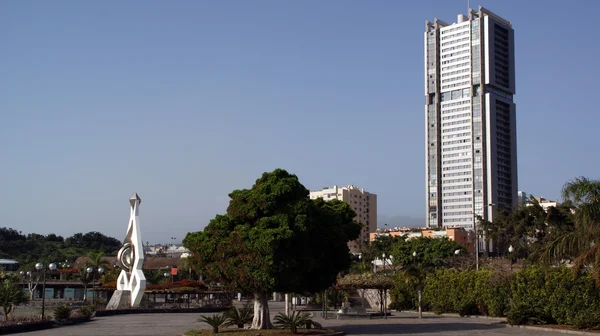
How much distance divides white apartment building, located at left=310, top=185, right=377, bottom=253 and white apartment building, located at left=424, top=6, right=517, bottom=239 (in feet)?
71.1

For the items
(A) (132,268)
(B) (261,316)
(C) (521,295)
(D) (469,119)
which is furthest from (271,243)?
(D) (469,119)

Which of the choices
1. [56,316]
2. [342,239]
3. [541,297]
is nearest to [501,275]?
[541,297]

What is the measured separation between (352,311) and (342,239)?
14830mm

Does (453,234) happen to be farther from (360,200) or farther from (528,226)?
(528,226)

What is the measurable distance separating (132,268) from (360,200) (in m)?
123

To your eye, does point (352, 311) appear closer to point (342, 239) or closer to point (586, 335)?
point (342, 239)

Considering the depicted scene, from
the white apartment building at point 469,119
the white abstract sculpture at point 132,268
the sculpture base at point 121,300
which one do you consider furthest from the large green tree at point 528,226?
the white apartment building at point 469,119

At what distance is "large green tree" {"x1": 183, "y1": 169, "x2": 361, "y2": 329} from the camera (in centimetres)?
2722

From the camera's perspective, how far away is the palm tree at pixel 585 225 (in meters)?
26.9

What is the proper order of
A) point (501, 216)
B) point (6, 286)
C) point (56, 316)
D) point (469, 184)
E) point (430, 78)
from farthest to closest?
point (430, 78), point (469, 184), point (501, 216), point (56, 316), point (6, 286)

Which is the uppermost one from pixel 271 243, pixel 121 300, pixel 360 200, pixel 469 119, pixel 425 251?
pixel 469 119

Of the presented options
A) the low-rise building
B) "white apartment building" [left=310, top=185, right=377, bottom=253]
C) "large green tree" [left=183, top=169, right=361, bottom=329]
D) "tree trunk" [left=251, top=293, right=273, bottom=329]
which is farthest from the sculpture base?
"white apartment building" [left=310, top=185, right=377, bottom=253]

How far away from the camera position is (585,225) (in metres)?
27.0

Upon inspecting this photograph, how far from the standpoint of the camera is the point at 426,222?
521ft
